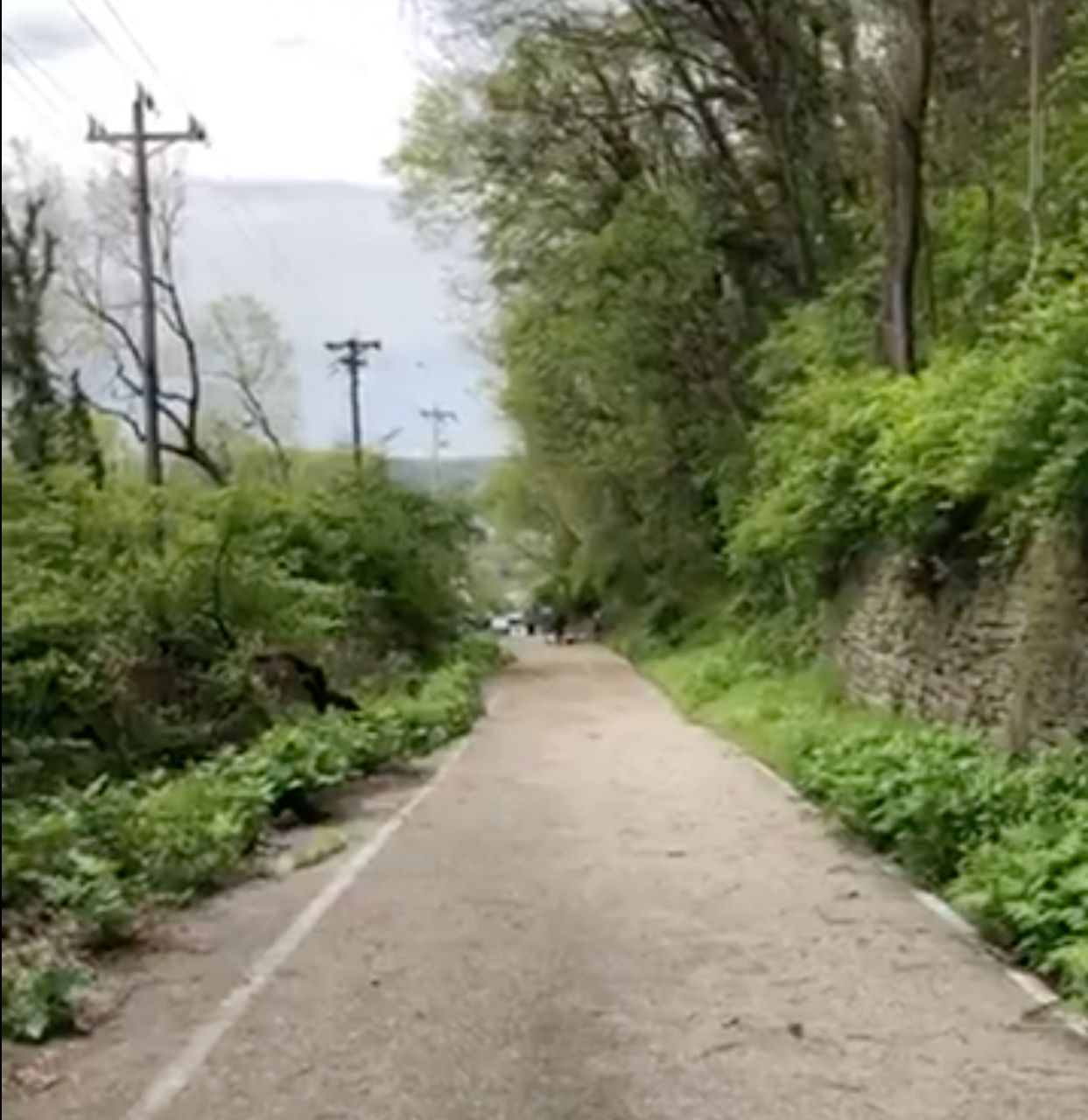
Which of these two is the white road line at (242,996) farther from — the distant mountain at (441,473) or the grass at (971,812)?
the distant mountain at (441,473)

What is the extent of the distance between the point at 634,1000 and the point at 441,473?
34.7 metres

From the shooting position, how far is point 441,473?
4225 cm

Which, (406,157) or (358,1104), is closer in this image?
(358,1104)

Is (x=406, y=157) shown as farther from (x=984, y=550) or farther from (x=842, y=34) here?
(x=984, y=550)

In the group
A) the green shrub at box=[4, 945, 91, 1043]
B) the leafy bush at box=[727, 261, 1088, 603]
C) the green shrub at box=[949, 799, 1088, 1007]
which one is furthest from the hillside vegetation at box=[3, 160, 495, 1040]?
the leafy bush at box=[727, 261, 1088, 603]

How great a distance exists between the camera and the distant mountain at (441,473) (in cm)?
3715

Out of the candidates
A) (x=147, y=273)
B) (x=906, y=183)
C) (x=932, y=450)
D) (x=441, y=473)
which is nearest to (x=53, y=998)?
(x=932, y=450)

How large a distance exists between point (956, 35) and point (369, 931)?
17355 millimetres

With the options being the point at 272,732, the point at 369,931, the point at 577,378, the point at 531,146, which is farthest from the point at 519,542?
the point at 369,931

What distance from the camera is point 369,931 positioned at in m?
9.62

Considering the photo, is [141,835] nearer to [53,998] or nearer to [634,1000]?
[53,998]

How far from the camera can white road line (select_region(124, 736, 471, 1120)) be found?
6480 mm

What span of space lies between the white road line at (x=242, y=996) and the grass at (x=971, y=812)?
10.5ft

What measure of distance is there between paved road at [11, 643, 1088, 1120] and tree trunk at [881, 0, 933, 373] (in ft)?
33.4
